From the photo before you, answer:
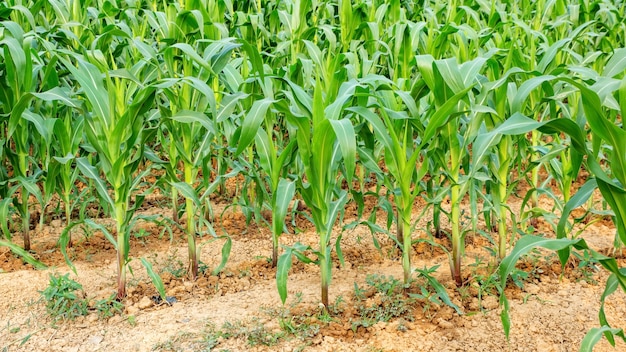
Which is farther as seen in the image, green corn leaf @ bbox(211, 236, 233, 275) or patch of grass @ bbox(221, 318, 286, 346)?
green corn leaf @ bbox(211, 236, 233, 275)

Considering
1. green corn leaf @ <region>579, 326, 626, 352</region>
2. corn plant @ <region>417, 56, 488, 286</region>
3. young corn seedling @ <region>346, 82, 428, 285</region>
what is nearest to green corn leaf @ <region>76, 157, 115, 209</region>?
young corn seedling @ <region>346, 82, 428, 285</region>

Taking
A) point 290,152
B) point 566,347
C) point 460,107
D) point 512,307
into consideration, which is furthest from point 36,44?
point 566,347

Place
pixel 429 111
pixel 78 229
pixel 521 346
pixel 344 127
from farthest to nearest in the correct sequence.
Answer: pixel 78 229, pixel 429 111, pixel 521 346, pixel 344 127

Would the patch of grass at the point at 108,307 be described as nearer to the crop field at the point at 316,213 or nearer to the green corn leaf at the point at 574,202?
the crop field at the point at 316,213

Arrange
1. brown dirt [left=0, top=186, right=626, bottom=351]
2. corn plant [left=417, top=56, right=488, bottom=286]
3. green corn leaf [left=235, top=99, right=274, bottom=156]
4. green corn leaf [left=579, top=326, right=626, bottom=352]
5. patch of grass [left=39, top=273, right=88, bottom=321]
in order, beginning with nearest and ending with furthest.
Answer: green corn leaf [left=579, top=326, right=626, bottom=352] < green corn leaf [left=235, top=99, right=274, bottom=156] < corn plant [left=417, top=56, right=488, bottom=286] < brown dirt [left=0, top=186, right=626, bottom=351] < patch of grass [left=39, top=273, right=88, bottom=321]

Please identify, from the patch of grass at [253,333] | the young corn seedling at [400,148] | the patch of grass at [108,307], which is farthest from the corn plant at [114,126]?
the young corn seedling at [400,148]

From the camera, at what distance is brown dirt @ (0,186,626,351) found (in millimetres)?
2955

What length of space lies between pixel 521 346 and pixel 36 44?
3374 mm

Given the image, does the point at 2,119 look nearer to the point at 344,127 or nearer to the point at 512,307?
the point at 344,127

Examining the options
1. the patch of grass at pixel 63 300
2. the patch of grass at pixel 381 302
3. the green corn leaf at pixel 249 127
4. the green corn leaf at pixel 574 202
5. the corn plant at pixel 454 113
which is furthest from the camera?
the patch of grass at pixel 63 300

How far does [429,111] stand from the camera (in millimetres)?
3168

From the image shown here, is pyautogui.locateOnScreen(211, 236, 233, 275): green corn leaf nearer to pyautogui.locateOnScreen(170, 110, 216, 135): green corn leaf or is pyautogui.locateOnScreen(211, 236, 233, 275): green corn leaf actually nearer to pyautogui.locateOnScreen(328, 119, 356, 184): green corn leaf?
pyautogui.locateOnScreen(170, 110, 216, 135): green corn leaf

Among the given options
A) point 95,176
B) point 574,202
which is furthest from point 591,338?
point 95,176

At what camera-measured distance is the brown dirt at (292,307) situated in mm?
2955
